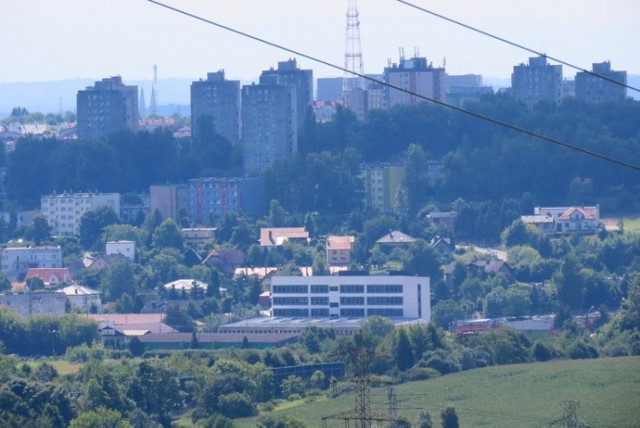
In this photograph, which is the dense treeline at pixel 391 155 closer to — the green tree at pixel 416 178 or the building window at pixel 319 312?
the green tree at pixel 416 178

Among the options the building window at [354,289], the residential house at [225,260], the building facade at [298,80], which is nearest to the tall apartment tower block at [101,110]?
the building facade at [298,80]

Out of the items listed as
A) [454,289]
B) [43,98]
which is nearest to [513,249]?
[454,289]

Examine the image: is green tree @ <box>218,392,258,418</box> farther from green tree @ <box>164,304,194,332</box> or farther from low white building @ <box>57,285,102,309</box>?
low white building @ <box>57,285,102,309</box>

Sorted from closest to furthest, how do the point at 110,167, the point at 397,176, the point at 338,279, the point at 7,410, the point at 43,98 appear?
the point at 7,410
the point at 338,279
the point at 397,176
the point at 110,167
the point at 43,98

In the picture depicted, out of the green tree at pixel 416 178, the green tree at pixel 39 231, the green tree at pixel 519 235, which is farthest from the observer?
the green tree at pixel 416 178

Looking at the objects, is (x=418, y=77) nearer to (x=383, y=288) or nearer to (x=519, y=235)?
(x=519, y=235)

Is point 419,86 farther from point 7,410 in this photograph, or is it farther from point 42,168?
point 7,410
